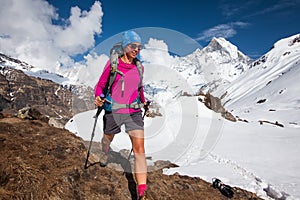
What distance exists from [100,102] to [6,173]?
228 cm

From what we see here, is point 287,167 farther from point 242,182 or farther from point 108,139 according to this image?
point 108,139

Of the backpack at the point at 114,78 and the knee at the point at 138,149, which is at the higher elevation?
the backpack at the point at 114,78

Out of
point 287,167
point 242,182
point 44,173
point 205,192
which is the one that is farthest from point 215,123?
point 44,173

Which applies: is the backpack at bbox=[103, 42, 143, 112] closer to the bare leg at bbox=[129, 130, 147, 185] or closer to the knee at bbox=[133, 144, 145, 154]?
the bare leg at bbox=[129, 130, 147, 185]

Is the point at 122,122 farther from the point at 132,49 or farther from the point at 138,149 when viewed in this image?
the point at 132,49

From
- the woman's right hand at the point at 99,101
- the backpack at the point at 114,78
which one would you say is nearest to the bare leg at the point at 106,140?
the backpack at the point at 114,78

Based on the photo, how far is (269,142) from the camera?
1841 centimetres

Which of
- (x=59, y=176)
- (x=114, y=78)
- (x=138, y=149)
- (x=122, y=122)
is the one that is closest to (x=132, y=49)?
(x=114, y=78)

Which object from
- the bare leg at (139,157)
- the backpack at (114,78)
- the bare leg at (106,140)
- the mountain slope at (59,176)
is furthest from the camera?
the bare leg at (106,140)

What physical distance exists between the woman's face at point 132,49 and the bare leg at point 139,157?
1.77 metres

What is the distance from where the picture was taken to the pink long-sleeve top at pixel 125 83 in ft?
17.1

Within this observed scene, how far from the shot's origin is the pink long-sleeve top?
5199mm

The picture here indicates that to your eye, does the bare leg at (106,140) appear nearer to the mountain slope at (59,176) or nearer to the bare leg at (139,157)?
the mountain slope at (59,176)

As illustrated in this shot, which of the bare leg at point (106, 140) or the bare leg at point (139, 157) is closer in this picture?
the bare leg at point (139, 157)
